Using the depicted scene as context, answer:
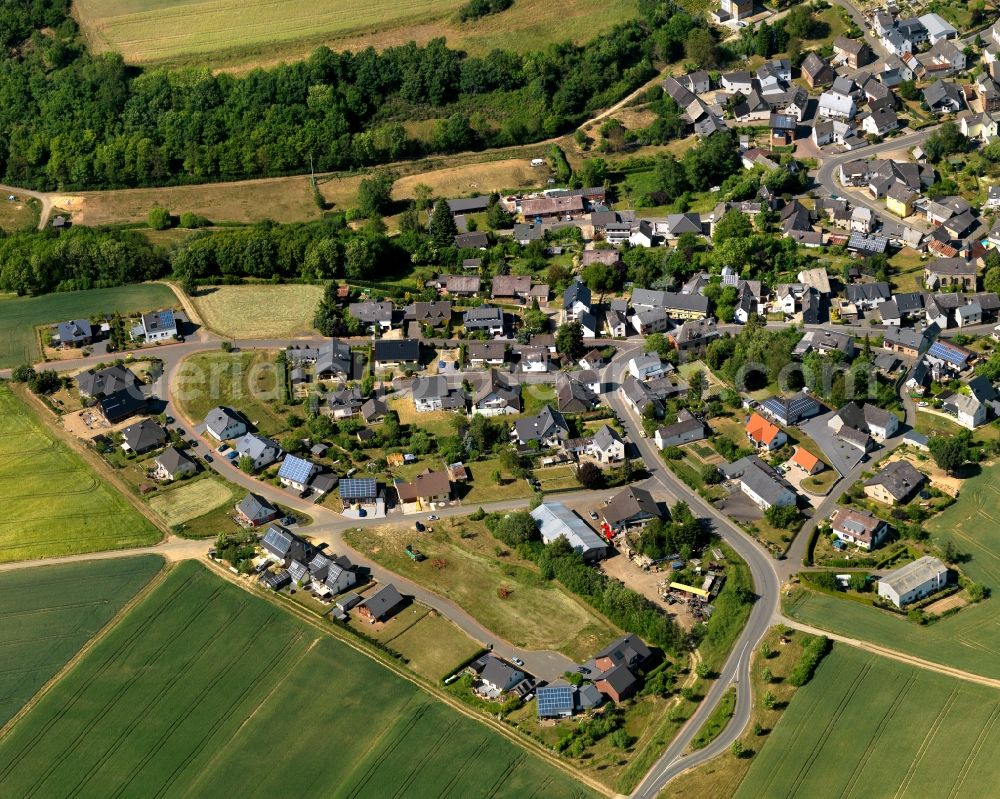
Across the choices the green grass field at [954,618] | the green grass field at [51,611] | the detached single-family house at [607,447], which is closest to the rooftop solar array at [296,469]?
the green grass field at [51,611]

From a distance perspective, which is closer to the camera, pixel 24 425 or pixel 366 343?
pixel 24 425

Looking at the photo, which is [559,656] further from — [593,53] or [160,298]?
[593,53]

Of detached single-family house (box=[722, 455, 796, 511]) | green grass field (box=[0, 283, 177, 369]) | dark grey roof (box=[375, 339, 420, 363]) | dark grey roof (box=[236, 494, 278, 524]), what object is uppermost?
green grass field (box=[0, 283, 177, 369])

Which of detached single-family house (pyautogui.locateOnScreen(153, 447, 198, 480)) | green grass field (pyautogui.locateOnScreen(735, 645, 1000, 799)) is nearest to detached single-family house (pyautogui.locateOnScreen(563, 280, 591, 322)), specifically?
detached single-family house (pyautogui.locateOnScreen(153, 447, 198, 480))

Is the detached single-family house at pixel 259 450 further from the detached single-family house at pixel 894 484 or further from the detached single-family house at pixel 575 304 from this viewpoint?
the detached single-family house at pixel 894 484

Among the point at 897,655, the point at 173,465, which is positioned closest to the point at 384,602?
the point at 173,465

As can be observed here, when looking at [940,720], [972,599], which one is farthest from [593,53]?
[940,720]

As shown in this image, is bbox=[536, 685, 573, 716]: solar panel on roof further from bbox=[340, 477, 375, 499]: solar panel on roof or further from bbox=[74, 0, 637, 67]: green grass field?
bbox=[74, 0, 637, 67]: green grass field
